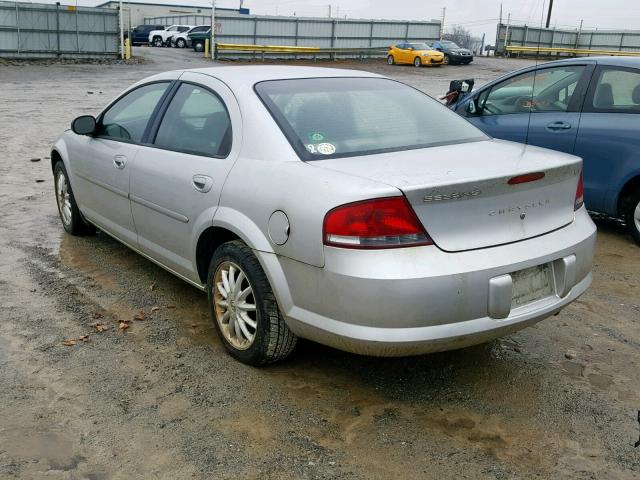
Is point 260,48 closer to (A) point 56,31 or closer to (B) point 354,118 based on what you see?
(A) point 56,31

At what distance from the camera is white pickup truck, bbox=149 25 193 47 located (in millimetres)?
50263

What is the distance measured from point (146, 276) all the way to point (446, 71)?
31747 millimetres

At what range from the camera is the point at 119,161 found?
4.75 meters

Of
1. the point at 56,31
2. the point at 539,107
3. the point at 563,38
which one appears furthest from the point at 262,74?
the point at 563,38

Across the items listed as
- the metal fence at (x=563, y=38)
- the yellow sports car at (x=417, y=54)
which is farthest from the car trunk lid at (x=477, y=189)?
the metal fence at (x=563, y=38)

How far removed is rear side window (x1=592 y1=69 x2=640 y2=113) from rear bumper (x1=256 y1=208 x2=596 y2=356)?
11.5 ft

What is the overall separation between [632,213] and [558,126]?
103 cm

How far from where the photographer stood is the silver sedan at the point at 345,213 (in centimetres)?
297

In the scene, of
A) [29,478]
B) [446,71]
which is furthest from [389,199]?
[446,71]

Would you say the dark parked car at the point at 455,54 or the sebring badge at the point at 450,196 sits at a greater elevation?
the sebring badge at the point at 450,196

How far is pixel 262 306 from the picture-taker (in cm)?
343

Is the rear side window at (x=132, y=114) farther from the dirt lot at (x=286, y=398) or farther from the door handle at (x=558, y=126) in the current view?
the door handle at (x=558, y=126)

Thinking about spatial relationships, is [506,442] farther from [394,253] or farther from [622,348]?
[622,348]

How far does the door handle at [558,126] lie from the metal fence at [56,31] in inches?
1152
